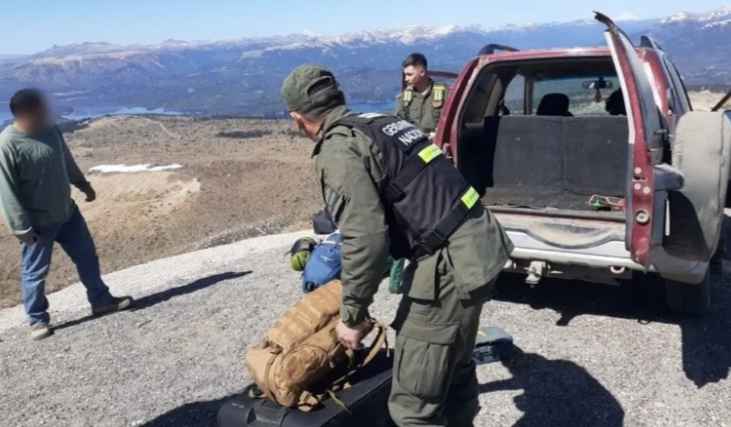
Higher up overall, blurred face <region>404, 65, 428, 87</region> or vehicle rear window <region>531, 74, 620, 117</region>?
blurred face <region>404, 65, 428, 87</region>

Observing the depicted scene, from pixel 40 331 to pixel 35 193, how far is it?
107 centimetres

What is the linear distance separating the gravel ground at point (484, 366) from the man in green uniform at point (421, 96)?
182cm

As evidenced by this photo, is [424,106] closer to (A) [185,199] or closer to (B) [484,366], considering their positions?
(B) [484,366]

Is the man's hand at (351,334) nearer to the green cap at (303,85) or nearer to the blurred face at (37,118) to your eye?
the green cap at (303,85)

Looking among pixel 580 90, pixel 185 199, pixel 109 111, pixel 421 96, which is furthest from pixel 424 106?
pixel 109 111

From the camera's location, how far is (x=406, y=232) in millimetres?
2596

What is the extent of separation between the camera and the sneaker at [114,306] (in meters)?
5.66

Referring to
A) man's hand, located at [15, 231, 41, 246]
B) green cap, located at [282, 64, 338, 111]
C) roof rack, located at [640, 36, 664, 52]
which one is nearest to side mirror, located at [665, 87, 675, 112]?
roof rack, located at [640, 36, 664, 52]

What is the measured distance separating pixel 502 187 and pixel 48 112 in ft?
12.0

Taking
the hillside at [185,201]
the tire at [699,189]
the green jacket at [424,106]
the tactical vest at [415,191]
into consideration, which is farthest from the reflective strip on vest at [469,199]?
the hillside at [185,201]

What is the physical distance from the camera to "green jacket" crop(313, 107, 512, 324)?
2428mm

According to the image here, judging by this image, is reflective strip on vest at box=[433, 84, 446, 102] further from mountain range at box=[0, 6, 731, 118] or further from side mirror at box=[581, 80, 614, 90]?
mountain range at box=[0, 6, 731, 118]

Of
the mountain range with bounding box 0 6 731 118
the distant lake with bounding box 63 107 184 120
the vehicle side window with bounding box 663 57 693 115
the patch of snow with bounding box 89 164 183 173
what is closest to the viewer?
the vehicle side window with bounding box 663 57 693 115

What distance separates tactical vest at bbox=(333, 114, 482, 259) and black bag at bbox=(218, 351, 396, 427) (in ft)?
2.40
